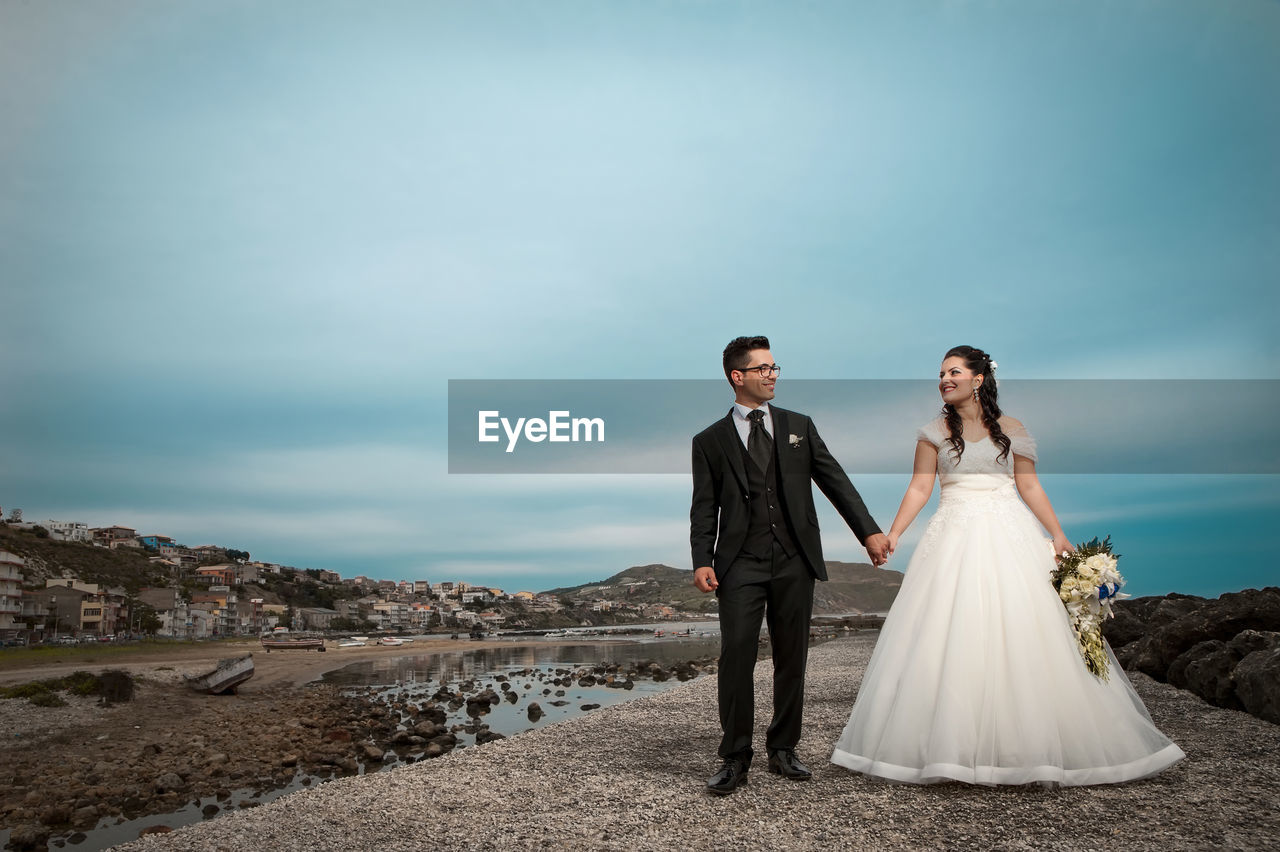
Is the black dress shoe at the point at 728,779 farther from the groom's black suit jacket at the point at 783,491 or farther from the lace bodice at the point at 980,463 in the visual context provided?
the lace bodice at the point at 980,463

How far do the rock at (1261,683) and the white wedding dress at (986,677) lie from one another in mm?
2832

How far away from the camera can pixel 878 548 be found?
507 centimetres

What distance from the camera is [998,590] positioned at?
4.77 meters

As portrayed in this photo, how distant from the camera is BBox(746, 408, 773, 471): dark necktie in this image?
514cm

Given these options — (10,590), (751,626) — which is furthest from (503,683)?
(10,590)

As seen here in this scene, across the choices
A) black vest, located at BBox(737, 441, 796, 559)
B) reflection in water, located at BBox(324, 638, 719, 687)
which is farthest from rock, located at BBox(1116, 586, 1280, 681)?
reflection in water, located at BBox(324, 638, 719, 687)

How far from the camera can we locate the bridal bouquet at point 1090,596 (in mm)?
4754

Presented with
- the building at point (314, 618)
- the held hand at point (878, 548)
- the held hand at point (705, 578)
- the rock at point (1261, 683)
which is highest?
the held hand at point (878, 548)

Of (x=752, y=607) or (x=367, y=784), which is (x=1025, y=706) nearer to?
(x=752, y=607)

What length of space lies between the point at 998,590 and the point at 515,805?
10.4ft

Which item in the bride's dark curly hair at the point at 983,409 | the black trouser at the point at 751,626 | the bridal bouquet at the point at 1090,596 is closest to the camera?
the bridal bouquet at the point at 1090,596

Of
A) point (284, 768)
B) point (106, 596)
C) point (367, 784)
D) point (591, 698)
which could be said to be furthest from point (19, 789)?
point (106, 596)

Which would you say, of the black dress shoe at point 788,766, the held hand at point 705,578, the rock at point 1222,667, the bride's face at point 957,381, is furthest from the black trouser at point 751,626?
the rock at point 1222,667

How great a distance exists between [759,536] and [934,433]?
1365 millimetres
